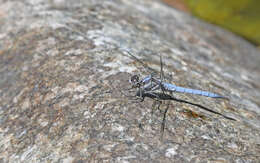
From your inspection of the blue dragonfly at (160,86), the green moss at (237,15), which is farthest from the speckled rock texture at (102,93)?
the green moss at (237,15)

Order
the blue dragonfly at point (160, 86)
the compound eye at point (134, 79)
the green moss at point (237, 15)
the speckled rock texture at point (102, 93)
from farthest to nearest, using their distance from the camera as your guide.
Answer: the green moss at point (237, 15), the blue dragonfly at point (160, 86), the compound eye at point (134, 79), the speckled rock texture at point (102, 93)

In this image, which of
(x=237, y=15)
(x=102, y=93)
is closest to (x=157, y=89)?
(x=102, y=93)

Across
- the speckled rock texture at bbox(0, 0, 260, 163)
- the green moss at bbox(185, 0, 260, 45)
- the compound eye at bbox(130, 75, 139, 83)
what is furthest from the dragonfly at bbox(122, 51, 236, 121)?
the green moss at bbox(185, 0, 260, 45)

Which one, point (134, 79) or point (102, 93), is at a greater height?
point (134, 79)

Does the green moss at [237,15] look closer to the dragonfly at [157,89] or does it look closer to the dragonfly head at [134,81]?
the dragonfly at [157,89]

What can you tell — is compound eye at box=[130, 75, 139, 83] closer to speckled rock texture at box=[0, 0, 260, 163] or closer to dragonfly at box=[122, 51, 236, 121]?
dragonfly at box=[122, 51, 236, 121]

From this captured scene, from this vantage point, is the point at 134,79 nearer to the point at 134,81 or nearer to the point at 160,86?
the point at 134,81

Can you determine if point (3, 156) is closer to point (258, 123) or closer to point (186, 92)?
point (186, 92)
